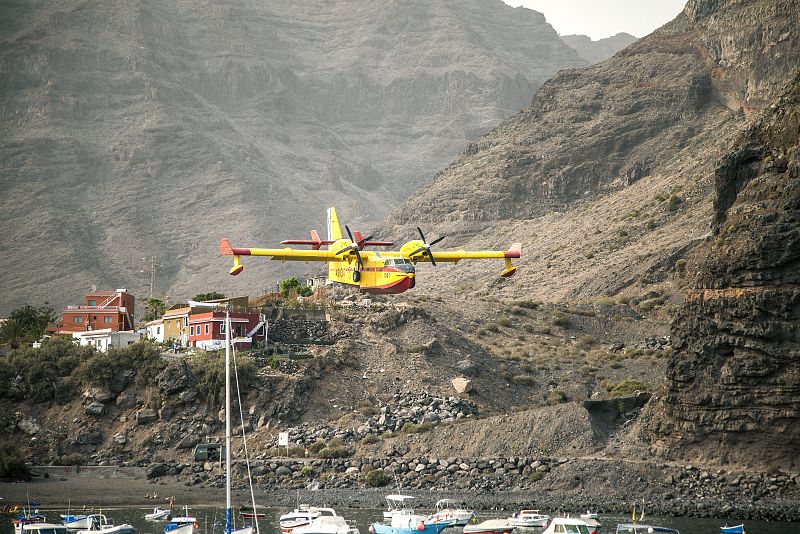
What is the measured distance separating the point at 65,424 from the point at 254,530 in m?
44.1

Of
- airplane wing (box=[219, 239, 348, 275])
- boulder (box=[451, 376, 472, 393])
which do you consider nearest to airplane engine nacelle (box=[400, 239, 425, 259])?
airplane wing (box=[219, 239, 348, 275])

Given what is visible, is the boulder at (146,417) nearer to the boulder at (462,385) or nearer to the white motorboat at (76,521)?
the boulder at (462,385)

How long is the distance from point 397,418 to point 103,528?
35.0 m

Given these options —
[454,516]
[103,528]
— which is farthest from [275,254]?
[103,528]

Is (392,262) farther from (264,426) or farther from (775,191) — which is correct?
(775,191)

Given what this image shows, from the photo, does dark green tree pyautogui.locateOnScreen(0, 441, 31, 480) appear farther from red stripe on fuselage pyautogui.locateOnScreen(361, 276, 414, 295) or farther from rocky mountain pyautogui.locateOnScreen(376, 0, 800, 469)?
rocky mountain pyautogui.locateOnScreen(376, 0, 800, 469)

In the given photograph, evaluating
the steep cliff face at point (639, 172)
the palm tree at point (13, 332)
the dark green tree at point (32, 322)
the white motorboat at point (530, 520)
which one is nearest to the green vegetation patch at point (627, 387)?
the steep cliff face at point (639, 172)

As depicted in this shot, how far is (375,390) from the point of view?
103 meters

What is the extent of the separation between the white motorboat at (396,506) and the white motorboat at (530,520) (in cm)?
561

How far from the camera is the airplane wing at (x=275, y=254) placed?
88.8 meters

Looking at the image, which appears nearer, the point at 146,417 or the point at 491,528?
the point at 491,528

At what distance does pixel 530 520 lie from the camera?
7069 cm

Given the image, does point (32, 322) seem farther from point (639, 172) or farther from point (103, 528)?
point (639, 172)

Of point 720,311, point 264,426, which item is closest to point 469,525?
point 720,311
